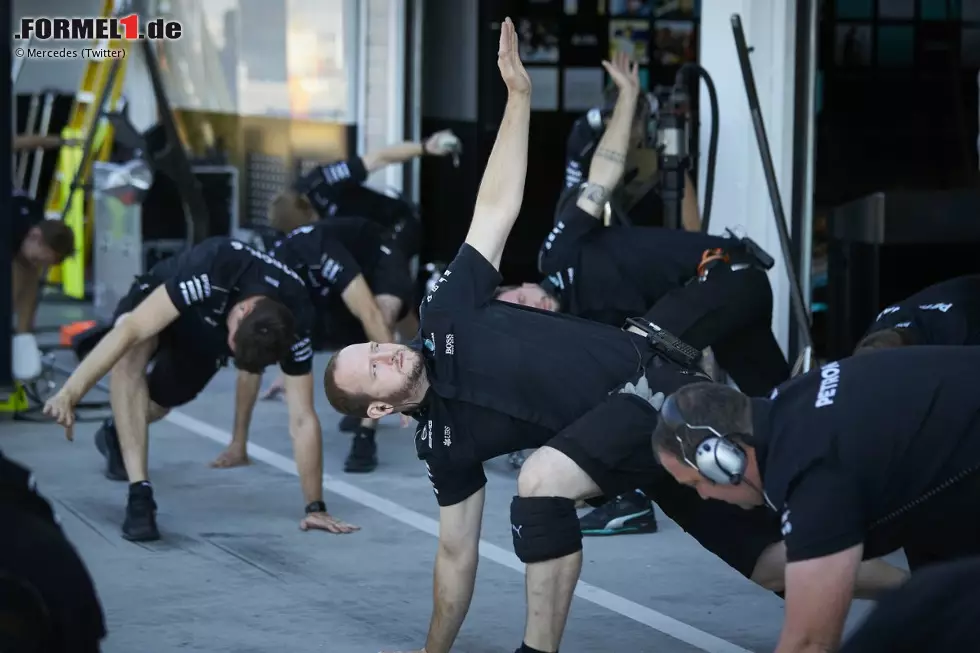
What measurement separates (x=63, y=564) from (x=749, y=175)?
19.0ft

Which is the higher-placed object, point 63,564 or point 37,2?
point 37,2

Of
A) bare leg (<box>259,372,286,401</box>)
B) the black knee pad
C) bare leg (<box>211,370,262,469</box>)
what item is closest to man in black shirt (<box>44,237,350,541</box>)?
bare leg (<box>211,370,262,469</box>)

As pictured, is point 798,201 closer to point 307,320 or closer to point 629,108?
point 629,108

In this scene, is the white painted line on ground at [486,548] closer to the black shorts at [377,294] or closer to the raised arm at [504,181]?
the black shorts at [377,294]

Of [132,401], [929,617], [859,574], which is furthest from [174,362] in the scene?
[929,617]

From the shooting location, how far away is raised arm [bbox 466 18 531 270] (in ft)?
16.0

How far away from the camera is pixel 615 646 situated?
5.25m

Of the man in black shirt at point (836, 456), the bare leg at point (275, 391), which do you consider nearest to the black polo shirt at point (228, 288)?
the bare leg at point (275, 391)

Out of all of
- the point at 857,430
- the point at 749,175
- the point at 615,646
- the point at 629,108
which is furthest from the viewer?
the point at 749,175

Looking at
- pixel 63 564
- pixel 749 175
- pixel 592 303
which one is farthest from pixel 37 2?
pixel 63 564

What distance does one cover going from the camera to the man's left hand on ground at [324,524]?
22.1 ft

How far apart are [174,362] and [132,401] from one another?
318 millimetres

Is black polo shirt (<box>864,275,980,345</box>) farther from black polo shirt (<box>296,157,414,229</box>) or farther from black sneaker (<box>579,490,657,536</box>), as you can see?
black polo shirt (<box>296,157,414,229</box>)

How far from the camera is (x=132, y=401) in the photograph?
23.0 ft
